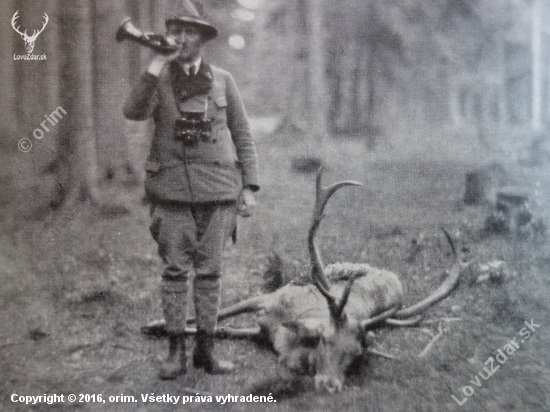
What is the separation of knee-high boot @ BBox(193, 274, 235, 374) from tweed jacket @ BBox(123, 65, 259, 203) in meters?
0.45

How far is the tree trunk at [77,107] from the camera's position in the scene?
9.52ft

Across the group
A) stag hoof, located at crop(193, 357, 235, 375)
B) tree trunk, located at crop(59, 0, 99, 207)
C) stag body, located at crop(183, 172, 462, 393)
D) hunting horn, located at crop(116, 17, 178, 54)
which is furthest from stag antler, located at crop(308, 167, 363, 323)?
tree trunk, located at crop(59, 0, 99, 207)

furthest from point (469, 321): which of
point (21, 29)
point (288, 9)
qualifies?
point (21, 29)

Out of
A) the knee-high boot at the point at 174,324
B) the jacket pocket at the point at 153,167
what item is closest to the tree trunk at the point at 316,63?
the jacket pocket at the point at 153,167

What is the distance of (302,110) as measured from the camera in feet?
9.82

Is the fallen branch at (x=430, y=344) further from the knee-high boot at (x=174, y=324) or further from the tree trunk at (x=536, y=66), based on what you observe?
the tree trunk at (x=536, y=66)

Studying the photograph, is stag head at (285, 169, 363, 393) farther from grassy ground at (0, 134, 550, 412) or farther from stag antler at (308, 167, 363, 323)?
grassy ground at (0, 134, 550, 412)

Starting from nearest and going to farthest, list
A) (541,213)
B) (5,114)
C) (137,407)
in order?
(137,407)
(5,114)
(541,213)

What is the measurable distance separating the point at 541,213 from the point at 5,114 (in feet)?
10.8

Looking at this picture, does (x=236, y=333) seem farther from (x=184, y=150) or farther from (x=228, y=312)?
(x=184, y=150)

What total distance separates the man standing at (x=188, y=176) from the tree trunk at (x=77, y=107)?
38 cm

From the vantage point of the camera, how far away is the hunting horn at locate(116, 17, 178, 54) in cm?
266

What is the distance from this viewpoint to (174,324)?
2645 mm

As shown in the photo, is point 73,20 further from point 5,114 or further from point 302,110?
point 302,110
